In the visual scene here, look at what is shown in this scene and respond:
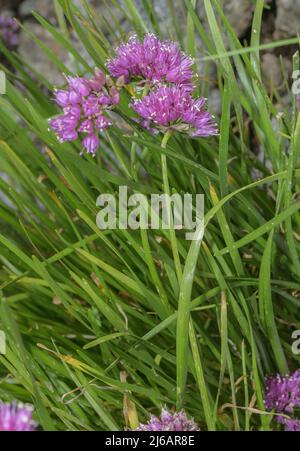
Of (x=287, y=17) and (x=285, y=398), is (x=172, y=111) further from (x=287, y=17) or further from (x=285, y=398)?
(x=287, y=17)

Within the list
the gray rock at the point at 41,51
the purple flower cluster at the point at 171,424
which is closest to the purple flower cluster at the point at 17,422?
the purple flower cluster at the point at 171,424

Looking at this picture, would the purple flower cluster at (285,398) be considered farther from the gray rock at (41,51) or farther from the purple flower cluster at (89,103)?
the gray rock at (41,51)

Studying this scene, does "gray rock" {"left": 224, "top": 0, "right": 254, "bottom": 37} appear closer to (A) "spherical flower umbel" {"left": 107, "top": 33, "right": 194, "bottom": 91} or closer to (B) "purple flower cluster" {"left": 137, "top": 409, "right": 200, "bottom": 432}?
(A) "spherical flower umbel" {"left": 107, "top": 33, "right": 194, "bottom": 91}

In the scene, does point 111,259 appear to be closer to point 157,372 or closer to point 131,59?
point 157,372

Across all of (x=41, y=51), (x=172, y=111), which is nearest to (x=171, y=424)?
(x=172, y=111)

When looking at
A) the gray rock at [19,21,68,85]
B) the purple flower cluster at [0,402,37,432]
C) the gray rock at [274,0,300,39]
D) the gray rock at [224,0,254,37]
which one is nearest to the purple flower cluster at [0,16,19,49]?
the gray rock at [19,21,68,85]
